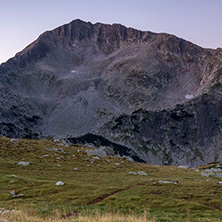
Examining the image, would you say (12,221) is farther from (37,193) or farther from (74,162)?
(74,162)

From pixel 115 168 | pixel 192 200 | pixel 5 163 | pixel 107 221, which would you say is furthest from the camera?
pixel 115 168

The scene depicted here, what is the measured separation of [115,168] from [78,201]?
147 feet

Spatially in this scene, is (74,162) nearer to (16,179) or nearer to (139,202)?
(16,179)

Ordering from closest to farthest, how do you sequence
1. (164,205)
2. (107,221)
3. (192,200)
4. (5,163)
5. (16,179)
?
(107,221)
(164,205)
(192,200)
(16,179)
(5,163)

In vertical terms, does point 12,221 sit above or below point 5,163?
above

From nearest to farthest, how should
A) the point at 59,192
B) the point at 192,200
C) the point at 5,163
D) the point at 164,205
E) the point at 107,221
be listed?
the point at 107,221 → the point at 164,205 → the point at 192,200 → the point at 59,192 → the point at 5,163

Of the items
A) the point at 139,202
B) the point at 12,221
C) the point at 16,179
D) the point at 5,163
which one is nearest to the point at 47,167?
the point at 5,163

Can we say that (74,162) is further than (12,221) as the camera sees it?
Yes

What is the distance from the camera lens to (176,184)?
5481 cm

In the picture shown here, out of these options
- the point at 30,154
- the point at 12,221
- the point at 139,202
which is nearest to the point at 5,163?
the point at 30,154

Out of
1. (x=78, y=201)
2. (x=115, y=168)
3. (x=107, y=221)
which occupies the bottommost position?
(x=115, y=168)

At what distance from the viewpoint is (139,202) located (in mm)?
40000

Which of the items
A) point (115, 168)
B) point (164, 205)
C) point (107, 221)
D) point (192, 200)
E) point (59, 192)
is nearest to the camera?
point (107, 221)

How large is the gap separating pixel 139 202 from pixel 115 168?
44.9 m
